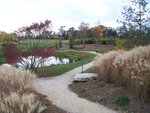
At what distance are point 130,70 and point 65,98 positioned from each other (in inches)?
92.9

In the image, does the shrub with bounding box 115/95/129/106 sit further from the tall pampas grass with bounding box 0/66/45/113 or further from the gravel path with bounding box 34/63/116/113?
the tall pampas grass with bounding box 0/66/45/113

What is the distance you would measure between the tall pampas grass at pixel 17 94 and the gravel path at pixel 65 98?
160 centimetres

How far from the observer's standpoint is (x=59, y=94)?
1327 centimetres

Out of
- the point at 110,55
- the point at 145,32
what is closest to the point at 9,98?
the point at 110,55

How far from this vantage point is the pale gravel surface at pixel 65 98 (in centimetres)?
1073

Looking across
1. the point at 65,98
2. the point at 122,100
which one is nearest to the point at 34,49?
the point at 65,98

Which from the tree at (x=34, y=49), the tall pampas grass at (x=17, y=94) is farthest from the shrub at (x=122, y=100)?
the tree at (x=34, y=49)

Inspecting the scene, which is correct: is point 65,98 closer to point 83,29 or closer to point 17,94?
point 17,94

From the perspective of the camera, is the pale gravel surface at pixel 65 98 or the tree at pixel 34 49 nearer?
the pale gravel surface at pixel 65 98

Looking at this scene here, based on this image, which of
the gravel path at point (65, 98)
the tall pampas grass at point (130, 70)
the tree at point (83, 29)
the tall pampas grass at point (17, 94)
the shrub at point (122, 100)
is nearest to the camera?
the tall pampas grass at point (17, 94)

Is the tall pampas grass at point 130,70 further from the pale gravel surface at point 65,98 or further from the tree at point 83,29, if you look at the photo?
the tree at point 83,29

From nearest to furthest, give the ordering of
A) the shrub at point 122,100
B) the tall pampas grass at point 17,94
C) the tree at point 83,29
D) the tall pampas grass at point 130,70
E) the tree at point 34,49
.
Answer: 1. the tall pampas grass at point 17,94
2. the tall pampas grass at point 130,70
3. the shrub at point 122,100
4. the tree at point 34,49
5. the tree at point 83,29

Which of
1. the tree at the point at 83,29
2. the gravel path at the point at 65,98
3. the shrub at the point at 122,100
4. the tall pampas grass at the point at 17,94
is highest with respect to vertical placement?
the tree at the point at 83,29

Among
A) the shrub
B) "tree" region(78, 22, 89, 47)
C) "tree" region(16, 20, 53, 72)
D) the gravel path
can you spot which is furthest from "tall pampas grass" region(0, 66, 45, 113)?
"tree" region(78, 22, 89, 47)
